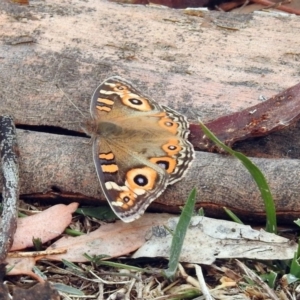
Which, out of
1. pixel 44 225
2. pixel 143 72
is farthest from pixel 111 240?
pixel 143 72

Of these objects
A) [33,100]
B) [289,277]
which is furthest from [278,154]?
[33,100]

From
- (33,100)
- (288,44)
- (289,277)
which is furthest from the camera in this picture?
(288,44)

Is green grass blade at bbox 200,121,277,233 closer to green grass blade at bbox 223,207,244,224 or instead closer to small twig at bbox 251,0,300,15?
green grass blade at bbox 223,207,244,224

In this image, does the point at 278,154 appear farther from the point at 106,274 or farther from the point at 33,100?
the point at 33,100

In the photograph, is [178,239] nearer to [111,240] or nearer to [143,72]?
[111,240]

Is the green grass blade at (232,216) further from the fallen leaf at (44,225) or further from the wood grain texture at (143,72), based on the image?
the fallen leaf at (44,225)
